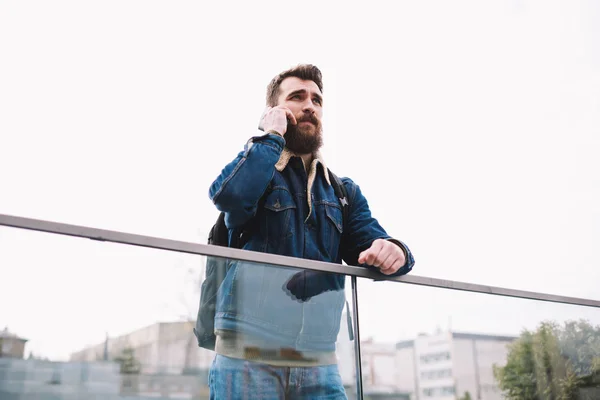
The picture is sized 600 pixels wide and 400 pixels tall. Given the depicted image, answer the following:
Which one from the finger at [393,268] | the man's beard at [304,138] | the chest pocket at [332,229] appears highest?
the man's beard at [304,138]

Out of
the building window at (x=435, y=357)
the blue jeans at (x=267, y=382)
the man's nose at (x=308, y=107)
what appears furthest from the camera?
the man's nose at (x=308, y=107)

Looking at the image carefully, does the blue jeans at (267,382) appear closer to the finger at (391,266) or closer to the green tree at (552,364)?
the finger at (391,266)

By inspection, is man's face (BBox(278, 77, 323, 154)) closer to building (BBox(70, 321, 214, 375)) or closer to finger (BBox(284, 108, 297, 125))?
finger (BBox(284, 108, 297, 125))

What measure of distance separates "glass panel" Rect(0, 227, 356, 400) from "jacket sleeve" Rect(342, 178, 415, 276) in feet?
1.43

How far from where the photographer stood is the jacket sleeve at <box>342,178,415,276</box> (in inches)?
101

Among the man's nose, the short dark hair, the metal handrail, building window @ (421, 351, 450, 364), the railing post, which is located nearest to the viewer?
the metal handrail

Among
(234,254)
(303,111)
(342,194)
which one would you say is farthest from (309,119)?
(234,254)

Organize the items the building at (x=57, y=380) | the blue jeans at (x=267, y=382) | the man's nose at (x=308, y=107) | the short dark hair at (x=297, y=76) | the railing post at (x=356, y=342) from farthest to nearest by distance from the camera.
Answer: the short dark hair at (x=297, y=76)
the man's nose at (x=308, y=107)
the railing post at (x=356, y=342)
the blue jeans at (x=267, y=382)
the building at (x=57, y=380)

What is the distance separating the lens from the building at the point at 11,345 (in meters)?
1.67

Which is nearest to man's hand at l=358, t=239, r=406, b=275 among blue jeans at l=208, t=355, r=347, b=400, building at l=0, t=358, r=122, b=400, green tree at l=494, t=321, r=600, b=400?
blue jeans at l=208, t=355, r=347, b=400

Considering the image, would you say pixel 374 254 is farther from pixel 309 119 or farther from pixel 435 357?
pixel 309 119

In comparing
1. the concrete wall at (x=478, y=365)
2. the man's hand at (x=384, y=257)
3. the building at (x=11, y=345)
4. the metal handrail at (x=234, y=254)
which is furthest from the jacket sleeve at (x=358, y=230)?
the building at (x=11, y=345)

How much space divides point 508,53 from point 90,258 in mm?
12209

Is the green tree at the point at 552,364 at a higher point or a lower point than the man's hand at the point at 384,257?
lower
